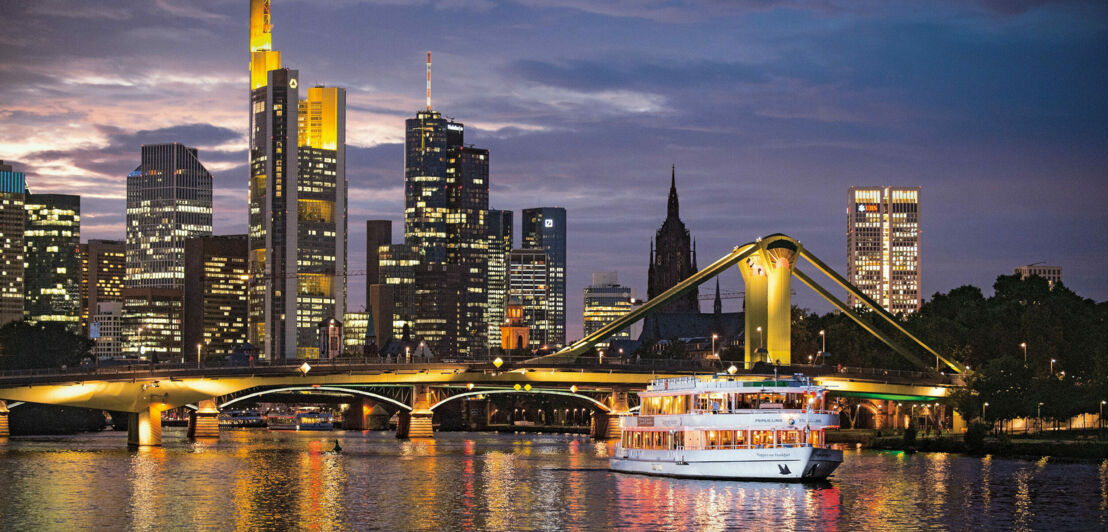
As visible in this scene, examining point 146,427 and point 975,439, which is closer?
point 975,439

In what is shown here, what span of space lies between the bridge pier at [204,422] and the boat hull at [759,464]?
94.3 meters

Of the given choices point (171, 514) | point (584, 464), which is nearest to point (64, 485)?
point (171, 514)

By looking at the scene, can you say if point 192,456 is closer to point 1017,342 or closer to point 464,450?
point 464,450

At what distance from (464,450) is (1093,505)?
7900 cm

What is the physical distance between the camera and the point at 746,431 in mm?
90562

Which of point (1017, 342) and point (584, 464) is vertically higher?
point (1017, 342)

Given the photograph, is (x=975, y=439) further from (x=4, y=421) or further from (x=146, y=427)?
(x=4, y=421)

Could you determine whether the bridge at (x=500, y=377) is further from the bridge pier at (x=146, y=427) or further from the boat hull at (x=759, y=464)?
the boat hull at (x=759, y=464)

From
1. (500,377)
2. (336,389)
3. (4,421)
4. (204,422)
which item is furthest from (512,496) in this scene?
(4,421)

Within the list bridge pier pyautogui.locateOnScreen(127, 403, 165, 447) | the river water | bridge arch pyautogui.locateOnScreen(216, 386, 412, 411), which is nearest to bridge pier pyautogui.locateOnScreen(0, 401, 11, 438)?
bridge arch pyautogui.locateOnScreen(216, 386, 412, 411)

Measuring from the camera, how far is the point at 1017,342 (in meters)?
159

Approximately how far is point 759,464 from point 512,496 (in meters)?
16.1

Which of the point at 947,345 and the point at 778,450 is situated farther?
the point at 947,345

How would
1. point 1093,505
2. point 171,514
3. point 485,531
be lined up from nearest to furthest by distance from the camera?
point 485,531, point 171,514, point 1093,505
